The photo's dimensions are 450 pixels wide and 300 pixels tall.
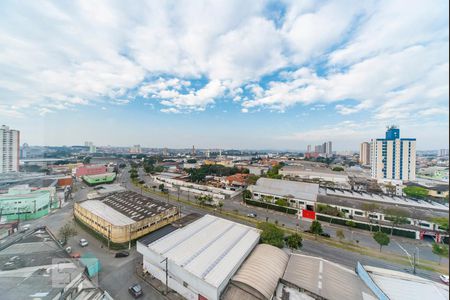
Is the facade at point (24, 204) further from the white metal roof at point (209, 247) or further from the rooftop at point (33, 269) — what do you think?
the white metal roof at point (209, 247)

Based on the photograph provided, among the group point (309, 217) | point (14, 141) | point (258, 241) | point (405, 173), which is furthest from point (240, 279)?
point (405, 173)

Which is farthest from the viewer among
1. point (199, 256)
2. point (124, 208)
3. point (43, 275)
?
point (124, 208)

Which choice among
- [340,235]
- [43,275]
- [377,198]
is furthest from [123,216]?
[377,198]

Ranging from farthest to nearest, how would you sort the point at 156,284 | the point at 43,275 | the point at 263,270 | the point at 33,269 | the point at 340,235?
the point at 340,235
the point at 156,284
the point at 263,270
the point at 33,269
the point at 43,275

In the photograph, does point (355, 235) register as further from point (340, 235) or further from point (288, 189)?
point (288, 189)

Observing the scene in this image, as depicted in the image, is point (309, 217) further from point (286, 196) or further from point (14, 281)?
point (14, 281)

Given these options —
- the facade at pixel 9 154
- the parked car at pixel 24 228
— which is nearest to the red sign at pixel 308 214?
the parked car at pixel 24 228

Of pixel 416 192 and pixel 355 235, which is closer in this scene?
pixel 355 235
